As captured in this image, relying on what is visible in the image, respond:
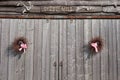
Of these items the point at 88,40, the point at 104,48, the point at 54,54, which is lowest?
the point at 54,54

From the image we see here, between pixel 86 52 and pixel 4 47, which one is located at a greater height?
pixel 4 47

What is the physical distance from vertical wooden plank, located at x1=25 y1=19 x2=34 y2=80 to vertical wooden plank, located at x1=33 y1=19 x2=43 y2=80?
0.07 m

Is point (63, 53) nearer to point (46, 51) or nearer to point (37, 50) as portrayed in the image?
point (46, 51)

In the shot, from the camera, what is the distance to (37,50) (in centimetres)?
780

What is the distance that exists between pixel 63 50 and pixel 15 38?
111 cm

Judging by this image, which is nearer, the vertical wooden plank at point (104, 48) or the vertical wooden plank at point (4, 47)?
the vertical wooden plank at point (104, 48)

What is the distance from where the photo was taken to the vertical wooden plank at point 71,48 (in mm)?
7734

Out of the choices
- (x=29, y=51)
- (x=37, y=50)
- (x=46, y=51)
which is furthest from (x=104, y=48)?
(x=29, y=51)

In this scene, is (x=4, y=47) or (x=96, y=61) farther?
(x=4, y=47)

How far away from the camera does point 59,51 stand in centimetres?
777

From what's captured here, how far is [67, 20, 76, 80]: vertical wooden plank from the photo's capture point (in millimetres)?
7734

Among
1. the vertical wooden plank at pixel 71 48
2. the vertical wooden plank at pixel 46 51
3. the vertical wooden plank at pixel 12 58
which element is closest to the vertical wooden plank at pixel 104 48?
the vertical wooden plank at pixel 71 48

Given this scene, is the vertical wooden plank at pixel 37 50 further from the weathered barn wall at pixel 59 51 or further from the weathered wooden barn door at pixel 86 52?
the weathered wooden barn door at pixel 86 52

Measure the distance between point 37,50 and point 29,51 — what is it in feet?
0.59
